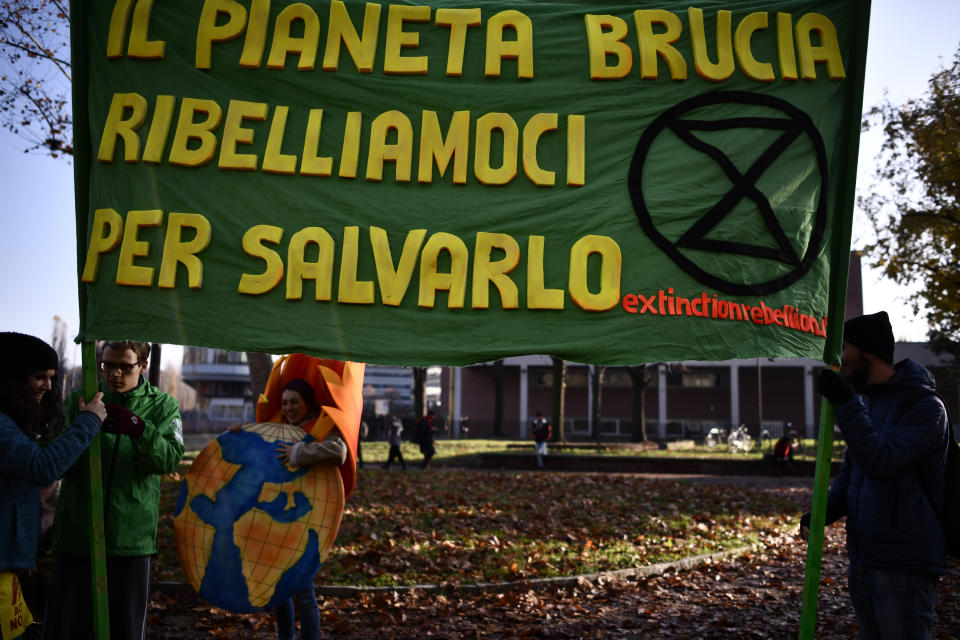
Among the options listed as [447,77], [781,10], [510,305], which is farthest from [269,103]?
[781,10]

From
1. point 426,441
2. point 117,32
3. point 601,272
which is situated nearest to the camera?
point 601,272

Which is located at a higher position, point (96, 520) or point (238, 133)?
point (238, 133)

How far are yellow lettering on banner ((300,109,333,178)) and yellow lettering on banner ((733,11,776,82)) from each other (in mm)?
2184

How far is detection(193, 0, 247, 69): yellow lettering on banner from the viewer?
377cm

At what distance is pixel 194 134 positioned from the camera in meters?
3.68

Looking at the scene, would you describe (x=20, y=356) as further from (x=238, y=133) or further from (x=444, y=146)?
(x=444, y=146)

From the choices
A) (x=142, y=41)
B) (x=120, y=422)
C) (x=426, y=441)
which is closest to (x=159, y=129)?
(x=142, y=41)

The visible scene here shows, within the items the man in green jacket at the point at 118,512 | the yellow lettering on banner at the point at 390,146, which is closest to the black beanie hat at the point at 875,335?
the yellow lettering on banner at the point at 390,146

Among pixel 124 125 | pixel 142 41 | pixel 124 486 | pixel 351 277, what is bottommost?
pixel 124 486

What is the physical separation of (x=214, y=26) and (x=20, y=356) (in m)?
1.90

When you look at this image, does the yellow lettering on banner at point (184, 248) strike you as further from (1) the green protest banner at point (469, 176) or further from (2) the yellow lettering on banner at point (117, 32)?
(2) the yellow lettering on banner at point (117, 32)

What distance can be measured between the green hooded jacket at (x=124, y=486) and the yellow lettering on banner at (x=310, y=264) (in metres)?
1.05

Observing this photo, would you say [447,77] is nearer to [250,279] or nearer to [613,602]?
[250,279]

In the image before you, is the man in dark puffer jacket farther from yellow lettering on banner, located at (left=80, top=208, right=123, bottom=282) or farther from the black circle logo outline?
yellow lettering on banner, located at (left=80, top=208, right=123, bottom=282)
